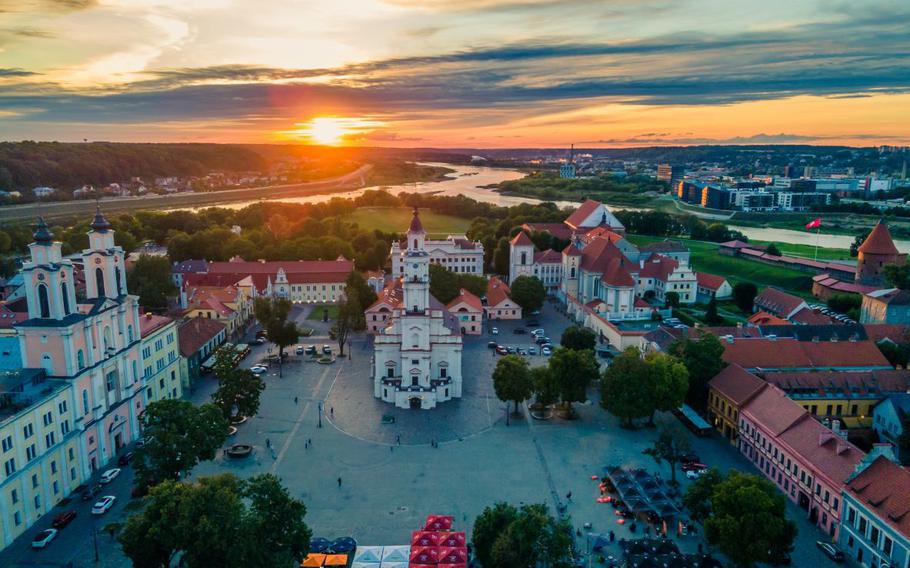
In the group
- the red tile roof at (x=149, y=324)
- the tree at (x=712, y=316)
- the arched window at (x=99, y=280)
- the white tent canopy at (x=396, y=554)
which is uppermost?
the arched window at (x=99, y=280)

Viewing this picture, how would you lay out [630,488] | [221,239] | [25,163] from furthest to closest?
1. [25,163]
2. [221,239]
3. [630,488]

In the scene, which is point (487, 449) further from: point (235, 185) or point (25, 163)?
point (235, 185)

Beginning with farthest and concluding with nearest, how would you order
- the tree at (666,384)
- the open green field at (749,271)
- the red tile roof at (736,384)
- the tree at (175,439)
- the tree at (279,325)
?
the open green field at (749,271), the tree at (279,325), the tree at (666,384), the red tile roof at (736,384), the tree at (175,439)

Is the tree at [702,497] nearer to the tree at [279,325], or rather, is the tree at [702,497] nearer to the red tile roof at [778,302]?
the tree at [279,325]

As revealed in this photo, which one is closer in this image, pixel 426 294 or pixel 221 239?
pixel 426 294

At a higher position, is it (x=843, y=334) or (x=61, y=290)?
(x=61, y=290)

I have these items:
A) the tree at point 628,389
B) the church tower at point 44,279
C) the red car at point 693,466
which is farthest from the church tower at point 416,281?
the church tower at point 44,279

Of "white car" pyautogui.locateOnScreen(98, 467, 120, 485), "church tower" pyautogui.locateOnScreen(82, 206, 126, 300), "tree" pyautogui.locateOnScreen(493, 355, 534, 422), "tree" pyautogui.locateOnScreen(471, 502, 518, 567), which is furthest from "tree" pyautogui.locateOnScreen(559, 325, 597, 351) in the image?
"church tower" pyautogui.locateOnScreen(82, 206, 126, 300)

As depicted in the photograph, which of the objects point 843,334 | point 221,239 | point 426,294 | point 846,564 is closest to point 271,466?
point 426,294
